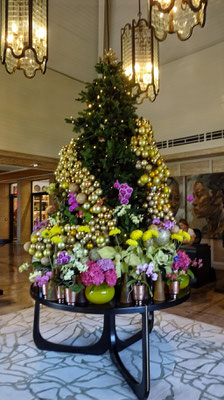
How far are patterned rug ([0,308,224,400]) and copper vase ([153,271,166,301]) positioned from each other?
582 mm

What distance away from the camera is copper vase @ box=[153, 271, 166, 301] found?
196 centimetres

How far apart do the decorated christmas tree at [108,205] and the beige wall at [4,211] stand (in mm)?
11150

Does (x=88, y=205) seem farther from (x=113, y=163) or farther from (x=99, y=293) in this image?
(x=99, y=293)

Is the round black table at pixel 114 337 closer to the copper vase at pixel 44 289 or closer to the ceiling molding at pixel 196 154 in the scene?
the copper vase at pixel 44 289

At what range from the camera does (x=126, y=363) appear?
229cm

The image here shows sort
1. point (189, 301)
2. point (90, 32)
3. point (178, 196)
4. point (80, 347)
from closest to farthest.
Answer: point (80, 347) → point (189, 301) → point (90, 32) → point (178, 196)

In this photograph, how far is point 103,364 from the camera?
2279 mm

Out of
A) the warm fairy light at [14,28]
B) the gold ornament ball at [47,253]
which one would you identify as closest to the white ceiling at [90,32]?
the warm fairy light at [14,28]

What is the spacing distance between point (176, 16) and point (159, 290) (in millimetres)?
1982

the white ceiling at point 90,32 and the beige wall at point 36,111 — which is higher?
the white ceiling at point 90,32

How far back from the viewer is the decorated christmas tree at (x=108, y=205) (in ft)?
6.41

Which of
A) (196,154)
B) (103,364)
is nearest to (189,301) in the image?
(103,364)

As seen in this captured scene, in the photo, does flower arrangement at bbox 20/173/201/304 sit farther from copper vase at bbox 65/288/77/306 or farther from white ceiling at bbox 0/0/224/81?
white ceiling at bbox 0/0/224/81

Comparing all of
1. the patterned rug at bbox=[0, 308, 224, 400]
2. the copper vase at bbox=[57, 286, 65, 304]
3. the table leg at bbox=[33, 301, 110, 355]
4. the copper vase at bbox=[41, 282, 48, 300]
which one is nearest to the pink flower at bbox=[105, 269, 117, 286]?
the copper vase at bbox=[57, 286, 65, 304]
